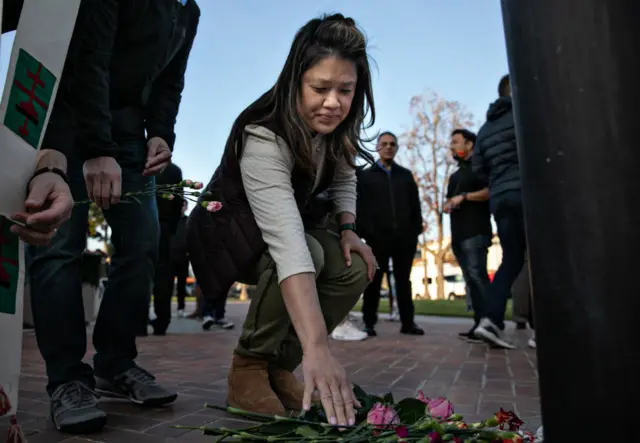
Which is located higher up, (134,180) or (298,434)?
(134,180)

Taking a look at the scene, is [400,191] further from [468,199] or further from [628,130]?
[628,130]

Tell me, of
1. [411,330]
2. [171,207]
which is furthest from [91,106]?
[411,330]

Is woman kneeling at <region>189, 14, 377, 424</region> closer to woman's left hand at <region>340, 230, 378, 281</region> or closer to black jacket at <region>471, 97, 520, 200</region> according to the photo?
woman's left hand at <region>340, 230, 378, 281</region>

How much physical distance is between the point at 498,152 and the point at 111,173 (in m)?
3.45

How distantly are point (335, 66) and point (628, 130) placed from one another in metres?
1.22

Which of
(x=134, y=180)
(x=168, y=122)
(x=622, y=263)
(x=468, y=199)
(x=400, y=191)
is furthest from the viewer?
(x=400, y=191)

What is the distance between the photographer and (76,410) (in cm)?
184

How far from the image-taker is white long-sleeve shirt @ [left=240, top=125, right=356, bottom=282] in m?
1.66

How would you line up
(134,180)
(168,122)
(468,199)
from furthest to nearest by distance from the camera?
1. (468,199)
2. (168,122)
3. (134,180)

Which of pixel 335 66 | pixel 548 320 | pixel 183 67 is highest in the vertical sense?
pixel 183 67

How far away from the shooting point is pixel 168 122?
8.21 ft

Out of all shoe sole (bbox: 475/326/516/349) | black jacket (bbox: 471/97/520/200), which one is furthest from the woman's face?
shoe sole (bbox: 475/326/516/349)

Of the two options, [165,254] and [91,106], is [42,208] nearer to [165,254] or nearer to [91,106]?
[91,106]

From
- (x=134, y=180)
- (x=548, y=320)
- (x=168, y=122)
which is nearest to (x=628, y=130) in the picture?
(x=548, y=320)
